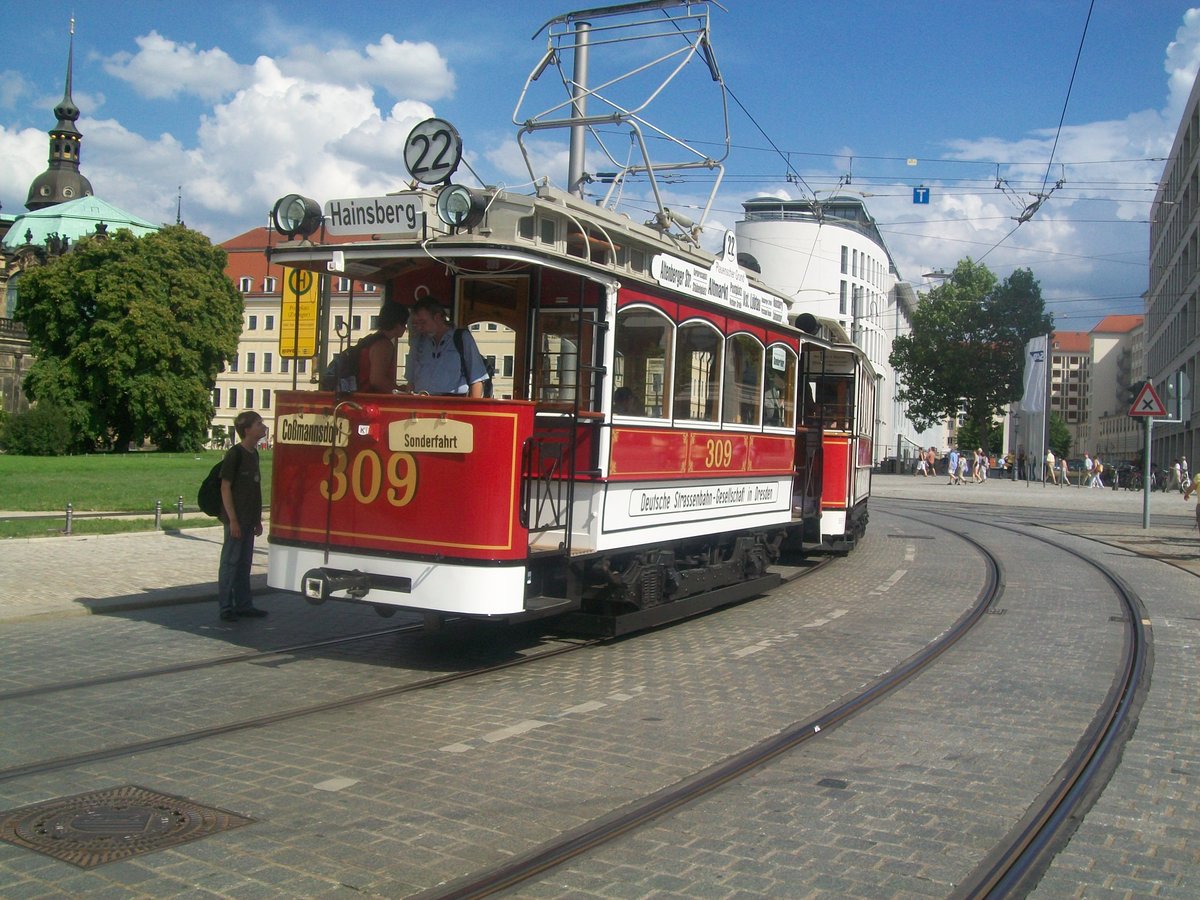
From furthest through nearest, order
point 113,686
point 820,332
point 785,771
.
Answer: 1. point 820,332
2. point 113,686
3. point 785,771

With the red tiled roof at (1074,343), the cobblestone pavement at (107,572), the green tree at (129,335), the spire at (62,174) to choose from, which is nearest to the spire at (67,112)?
the spire at (62,174)

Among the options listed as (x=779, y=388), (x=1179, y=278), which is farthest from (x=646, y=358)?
(x=1179, y=278)

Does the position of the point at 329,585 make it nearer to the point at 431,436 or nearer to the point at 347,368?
the point at 431,436

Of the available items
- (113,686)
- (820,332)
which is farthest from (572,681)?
(820,332)

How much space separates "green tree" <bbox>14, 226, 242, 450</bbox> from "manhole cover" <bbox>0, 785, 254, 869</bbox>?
194ft

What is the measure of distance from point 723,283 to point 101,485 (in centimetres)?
2533

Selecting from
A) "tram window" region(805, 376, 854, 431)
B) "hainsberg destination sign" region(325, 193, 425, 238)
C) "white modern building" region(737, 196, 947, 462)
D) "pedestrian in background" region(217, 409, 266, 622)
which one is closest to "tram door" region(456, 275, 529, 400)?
"hainsberg destination sign" region(325, 193, 425, 238)

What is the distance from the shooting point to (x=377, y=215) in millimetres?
8250

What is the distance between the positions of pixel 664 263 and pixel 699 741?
4427mm

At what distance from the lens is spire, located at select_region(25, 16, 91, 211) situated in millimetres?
109562

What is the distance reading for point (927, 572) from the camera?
15336mm

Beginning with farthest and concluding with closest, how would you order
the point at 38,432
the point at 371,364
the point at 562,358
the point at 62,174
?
1. the point at 62,174
2. the point at 38,432
3. the point at 562,358
4. the point at 371,364

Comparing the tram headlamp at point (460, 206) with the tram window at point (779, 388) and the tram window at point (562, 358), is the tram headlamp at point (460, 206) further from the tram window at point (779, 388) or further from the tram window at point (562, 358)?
the tram window at point (779, 388)

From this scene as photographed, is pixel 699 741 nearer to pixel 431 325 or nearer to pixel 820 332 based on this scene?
pixel 431 325
